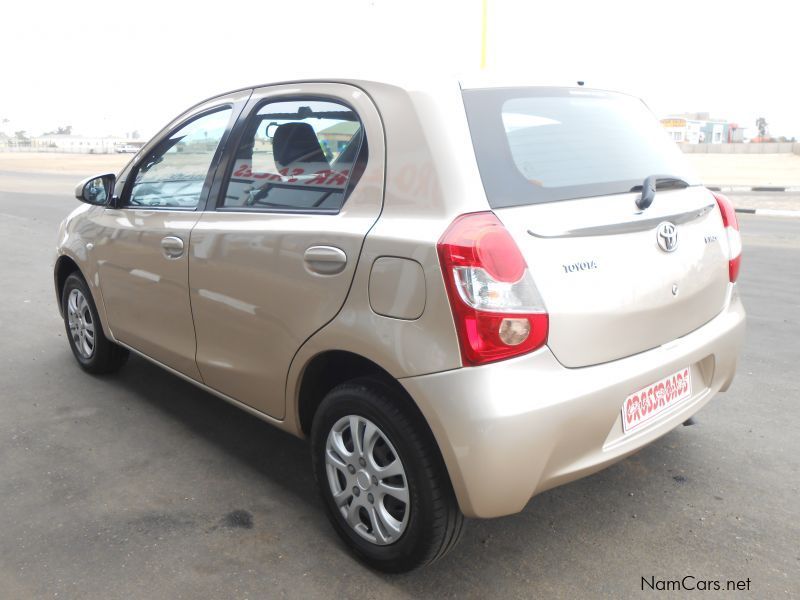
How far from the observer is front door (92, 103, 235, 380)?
3391 mm

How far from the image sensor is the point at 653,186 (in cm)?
267

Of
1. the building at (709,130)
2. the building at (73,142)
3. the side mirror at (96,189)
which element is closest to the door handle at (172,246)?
the side mirror at (96,189)

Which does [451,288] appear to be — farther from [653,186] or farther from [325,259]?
[653,186]

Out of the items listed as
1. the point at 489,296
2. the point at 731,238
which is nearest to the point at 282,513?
the point at 489,296

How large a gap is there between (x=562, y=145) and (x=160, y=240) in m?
1.97

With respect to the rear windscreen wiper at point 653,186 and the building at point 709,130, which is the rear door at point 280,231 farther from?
the building at point 709,130

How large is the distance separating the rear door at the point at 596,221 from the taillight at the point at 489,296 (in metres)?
0.05

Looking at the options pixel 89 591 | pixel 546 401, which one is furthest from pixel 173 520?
pixel 546 401

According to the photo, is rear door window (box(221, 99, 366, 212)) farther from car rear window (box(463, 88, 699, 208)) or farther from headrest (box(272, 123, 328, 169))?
car rear window (box(463, 88, 699, 208))

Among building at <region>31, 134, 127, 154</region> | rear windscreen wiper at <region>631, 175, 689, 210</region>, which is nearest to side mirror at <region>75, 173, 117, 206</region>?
rear windscreen wiper at <region>631, 175, 689, 210</region>

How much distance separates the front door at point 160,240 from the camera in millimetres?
3391

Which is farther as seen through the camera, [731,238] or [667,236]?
[731,238]

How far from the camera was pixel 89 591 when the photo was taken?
8.30 feet

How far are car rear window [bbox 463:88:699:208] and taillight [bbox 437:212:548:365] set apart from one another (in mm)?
192
